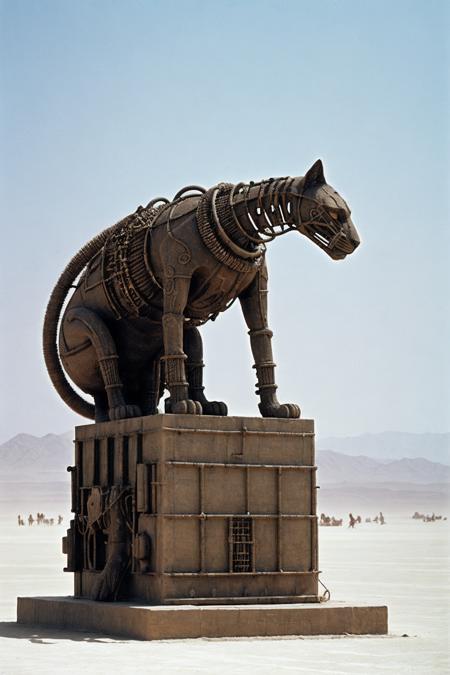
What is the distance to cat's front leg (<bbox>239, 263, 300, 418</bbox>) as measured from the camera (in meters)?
20.2

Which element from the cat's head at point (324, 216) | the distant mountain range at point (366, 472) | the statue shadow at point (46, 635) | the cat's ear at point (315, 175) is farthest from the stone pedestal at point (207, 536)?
the distant mountain range at point (366, 472)

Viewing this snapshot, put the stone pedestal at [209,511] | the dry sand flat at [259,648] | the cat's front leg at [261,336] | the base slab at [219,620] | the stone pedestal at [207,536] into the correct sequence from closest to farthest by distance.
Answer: the dry sand flat at [259,648], the base slab at [219,620], the stone pedestal at [207,536], the stone pedestal at [209,511], the cat's front leg at [261,336]

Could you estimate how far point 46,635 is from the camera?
18.5 meters

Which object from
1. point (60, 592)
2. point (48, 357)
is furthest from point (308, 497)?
point (60, 592)

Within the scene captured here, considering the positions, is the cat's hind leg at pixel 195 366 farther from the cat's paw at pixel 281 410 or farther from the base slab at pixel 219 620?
the base slab at pixel 219 620

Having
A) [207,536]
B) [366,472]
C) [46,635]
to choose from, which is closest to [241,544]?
[207,536]

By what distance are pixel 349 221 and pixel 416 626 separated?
5.99 m

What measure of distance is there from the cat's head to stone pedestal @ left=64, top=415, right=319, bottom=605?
249 centimetres

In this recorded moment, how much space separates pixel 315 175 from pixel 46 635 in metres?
6.92

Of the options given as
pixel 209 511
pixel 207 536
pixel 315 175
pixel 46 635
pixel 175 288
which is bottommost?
pixel 46 635

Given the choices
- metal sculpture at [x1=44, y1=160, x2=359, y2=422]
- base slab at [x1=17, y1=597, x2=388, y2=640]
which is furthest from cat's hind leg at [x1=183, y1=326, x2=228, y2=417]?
base slab at [x1=17, y1=597, x2=388, y2=640]

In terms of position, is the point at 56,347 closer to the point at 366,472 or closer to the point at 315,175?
the point at 315,175

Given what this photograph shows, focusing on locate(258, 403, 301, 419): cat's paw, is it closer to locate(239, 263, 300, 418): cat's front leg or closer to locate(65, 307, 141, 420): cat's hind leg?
locate(239, 263, 300, 418): cat's front leg

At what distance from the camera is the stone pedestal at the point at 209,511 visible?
60.5 feet
